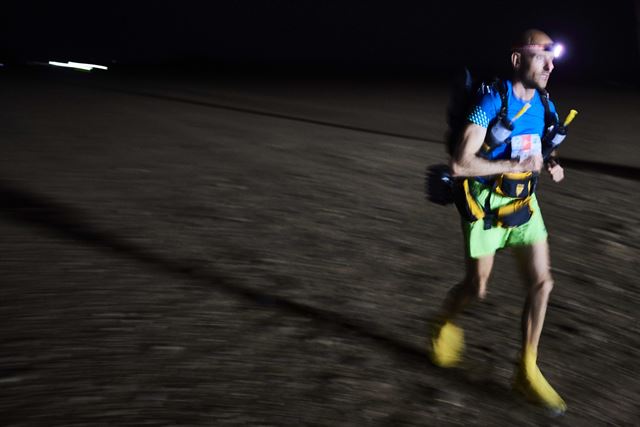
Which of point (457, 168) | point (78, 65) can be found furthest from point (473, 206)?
point (78, 65)

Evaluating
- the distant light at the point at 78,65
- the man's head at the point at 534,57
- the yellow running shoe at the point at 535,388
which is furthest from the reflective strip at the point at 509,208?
the distant light at the point at 78,65

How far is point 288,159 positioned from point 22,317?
5052 mm

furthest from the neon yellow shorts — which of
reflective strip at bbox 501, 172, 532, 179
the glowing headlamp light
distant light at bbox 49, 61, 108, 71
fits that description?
distant light at bbox 49, 61, 108, 71

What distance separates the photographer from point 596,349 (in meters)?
4.05

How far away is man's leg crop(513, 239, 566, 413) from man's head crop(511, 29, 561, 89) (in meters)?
0.73

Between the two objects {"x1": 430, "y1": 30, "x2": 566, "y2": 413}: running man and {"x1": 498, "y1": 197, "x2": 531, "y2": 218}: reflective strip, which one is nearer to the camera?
{"x1": 430, "y1": 30, "x2": 566, "y2": 413}: running man

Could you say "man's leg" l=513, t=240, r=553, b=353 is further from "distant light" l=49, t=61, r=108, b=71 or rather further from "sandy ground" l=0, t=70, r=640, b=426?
"distant light" l=49, t=61, r=108, b=71

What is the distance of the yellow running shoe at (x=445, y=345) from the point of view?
3674 millimetres

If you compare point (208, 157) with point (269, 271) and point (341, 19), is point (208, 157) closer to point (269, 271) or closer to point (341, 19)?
point (269, 271)

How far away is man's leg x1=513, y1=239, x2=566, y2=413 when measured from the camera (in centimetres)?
328

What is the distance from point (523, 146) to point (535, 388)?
3.61 ft

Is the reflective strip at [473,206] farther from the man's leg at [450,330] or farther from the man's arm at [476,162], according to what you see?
the man's leg at [450,330]

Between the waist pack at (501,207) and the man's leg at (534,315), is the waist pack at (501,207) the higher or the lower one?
the higher one

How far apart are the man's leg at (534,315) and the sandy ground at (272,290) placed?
0.09 m
